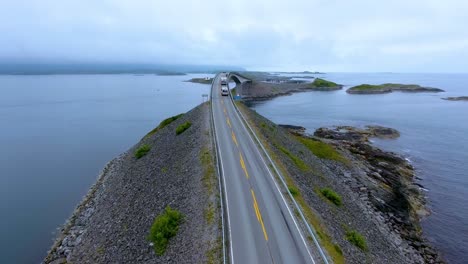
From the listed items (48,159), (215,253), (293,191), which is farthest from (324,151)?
(48,159)

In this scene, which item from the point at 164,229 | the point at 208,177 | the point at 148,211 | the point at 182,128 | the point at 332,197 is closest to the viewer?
the point at 164,229

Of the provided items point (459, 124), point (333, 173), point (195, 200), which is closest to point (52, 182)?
point (195, 200)

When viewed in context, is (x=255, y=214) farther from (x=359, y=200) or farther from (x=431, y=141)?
(x=431, y=141)

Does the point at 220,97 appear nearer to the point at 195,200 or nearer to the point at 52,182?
the point at 52,182

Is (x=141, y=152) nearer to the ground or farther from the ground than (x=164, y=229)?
farther from the ground

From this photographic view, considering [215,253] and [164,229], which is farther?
[164,229]

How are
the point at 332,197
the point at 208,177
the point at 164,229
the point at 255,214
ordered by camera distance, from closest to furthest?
1. the point at 164,229
2. the point at 255,214
3. the point at 208,177
4. the point at 332,197
